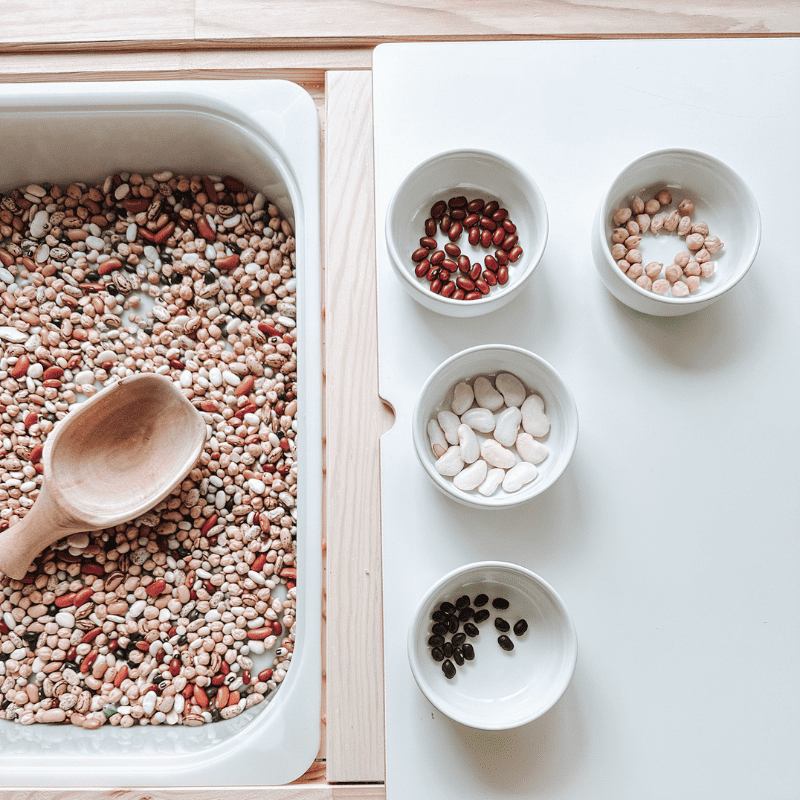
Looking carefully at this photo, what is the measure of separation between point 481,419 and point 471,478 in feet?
0.22

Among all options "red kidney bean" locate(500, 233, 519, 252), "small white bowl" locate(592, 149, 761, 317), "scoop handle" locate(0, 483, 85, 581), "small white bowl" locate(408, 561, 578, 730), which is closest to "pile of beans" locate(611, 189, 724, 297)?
"small white bowl" locate(592, 149, 761, 317)

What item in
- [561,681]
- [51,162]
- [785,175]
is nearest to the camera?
[561,681]

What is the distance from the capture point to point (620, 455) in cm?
75

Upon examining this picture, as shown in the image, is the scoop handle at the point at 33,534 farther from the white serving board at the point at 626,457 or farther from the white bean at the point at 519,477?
the white bean at the point at 519,477

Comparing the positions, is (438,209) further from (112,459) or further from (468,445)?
(112,459)

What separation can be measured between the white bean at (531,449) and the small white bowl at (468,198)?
0.49 ft

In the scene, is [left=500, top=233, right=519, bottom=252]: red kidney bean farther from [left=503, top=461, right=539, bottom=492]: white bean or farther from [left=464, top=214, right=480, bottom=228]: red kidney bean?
[left=503, top=461, right=539, bottom=492]: white bean

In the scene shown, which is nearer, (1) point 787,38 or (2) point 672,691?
(2) point 672,691

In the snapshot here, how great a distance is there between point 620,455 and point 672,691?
264 millimetres

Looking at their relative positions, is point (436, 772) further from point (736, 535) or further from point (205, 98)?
point (205, 98)

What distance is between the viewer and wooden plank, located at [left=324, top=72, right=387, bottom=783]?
715 mm

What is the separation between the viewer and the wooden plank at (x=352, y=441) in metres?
0.72

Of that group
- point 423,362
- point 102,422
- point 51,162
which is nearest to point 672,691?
point 423,362

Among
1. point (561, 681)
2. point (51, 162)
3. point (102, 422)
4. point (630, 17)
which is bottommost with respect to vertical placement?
point (561, 681)
